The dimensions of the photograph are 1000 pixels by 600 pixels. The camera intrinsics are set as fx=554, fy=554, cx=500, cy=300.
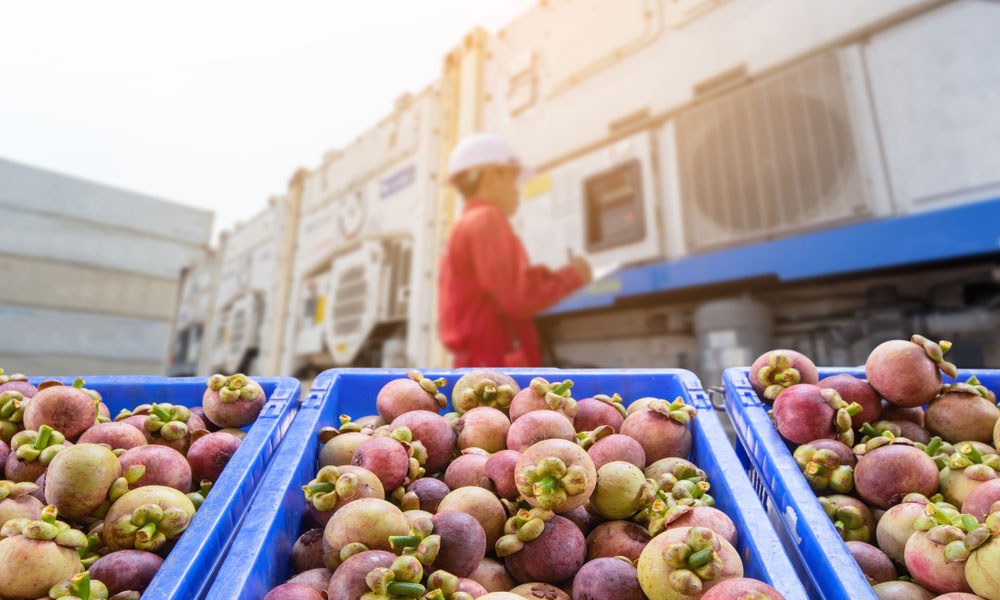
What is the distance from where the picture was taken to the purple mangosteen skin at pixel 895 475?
994mm

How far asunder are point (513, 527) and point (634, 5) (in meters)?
4.60

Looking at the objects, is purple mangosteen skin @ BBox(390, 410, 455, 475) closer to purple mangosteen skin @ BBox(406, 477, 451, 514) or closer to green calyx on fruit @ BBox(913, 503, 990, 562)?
purple mangosteen skin @ BBox(406, 477, 451, 514)

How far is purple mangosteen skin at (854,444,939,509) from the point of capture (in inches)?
39.1

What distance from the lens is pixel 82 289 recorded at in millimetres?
8227

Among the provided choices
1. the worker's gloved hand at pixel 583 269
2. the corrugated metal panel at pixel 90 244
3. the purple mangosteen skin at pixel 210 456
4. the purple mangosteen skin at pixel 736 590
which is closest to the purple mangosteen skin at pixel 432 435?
the purple mangosteen skin at pixel 210 456

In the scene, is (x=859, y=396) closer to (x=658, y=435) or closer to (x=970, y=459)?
(x=970, y=459)

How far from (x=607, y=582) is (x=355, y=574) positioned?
37 centimetres

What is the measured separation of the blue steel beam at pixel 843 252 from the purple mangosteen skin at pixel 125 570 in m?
3.27

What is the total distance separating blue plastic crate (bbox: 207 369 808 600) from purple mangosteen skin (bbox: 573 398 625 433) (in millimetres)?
171

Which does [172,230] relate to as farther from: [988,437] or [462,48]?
[988,437]

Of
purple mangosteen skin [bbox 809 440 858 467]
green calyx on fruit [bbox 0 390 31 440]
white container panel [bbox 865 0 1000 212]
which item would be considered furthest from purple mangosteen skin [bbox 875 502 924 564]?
white container panel [bbox 865 0 1000 212]

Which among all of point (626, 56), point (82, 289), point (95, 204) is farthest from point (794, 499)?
point (95, 204)

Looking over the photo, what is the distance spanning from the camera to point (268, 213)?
1113 cm

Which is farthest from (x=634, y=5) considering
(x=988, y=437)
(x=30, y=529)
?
(x=30, y=529)
